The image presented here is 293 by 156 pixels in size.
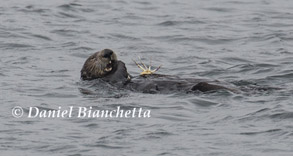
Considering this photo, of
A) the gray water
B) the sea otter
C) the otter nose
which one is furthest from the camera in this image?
the otter nose

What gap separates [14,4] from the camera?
17.1 meters

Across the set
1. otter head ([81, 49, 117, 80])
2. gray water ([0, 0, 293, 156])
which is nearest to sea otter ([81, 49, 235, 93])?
otter head ([81, 49, 117, 80])

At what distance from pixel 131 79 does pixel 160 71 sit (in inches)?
69.4

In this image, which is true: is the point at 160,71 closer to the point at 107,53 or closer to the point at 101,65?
the point at 101,65

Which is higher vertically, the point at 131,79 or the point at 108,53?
the point at 108,53

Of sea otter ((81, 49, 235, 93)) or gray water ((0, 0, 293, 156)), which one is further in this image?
sea otter ((81, 49, 235, 93))

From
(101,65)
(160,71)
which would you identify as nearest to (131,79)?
(101,65)

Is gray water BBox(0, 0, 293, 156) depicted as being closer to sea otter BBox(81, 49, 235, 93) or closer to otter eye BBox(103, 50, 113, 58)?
sea otter BBox(81, 49, 235, 93)

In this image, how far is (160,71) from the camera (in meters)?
11.4

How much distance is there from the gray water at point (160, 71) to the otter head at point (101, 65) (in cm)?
20

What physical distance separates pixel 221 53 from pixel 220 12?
430 cm

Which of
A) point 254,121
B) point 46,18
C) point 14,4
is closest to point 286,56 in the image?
point 254,121

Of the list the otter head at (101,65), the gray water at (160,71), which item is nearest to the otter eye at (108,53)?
the otter head at (101,65)

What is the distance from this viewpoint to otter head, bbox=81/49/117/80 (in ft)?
31.7
